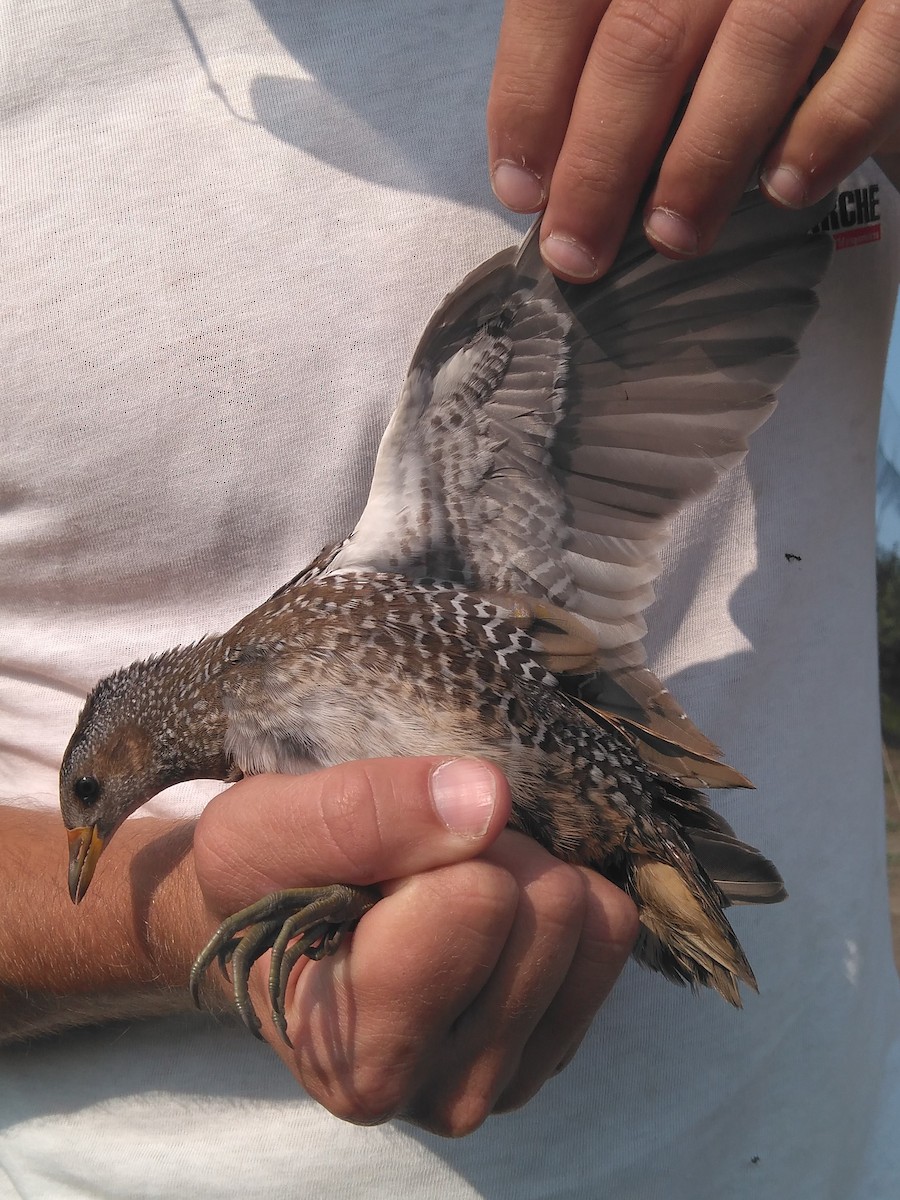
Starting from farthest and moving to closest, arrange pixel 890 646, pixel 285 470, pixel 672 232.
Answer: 1. pixel 890 646
2. pixel 285 470
3. pixel 672 232

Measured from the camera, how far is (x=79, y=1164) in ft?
5.29

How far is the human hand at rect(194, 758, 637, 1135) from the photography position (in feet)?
3.66

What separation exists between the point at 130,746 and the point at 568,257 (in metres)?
1.07

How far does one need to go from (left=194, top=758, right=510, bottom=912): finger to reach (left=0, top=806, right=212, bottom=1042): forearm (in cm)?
30

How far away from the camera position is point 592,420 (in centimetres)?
150

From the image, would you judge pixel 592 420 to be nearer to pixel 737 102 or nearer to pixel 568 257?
pixel 568 257

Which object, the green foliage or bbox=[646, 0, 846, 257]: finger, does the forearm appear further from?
the green foliage

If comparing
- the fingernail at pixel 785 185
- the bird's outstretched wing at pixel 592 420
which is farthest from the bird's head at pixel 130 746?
A: the fingernail at pixel 785 185

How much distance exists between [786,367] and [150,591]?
112 cm

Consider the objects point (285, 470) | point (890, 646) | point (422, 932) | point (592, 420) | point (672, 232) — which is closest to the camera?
point (422, 932)

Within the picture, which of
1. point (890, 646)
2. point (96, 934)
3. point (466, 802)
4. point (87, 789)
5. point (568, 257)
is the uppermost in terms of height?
point (568, 257)

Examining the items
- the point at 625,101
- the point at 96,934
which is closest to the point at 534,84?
the point at 625,101

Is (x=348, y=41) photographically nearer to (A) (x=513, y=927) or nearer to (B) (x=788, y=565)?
(B) (x=788, y=565)

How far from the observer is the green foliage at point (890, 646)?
5.89 metres
